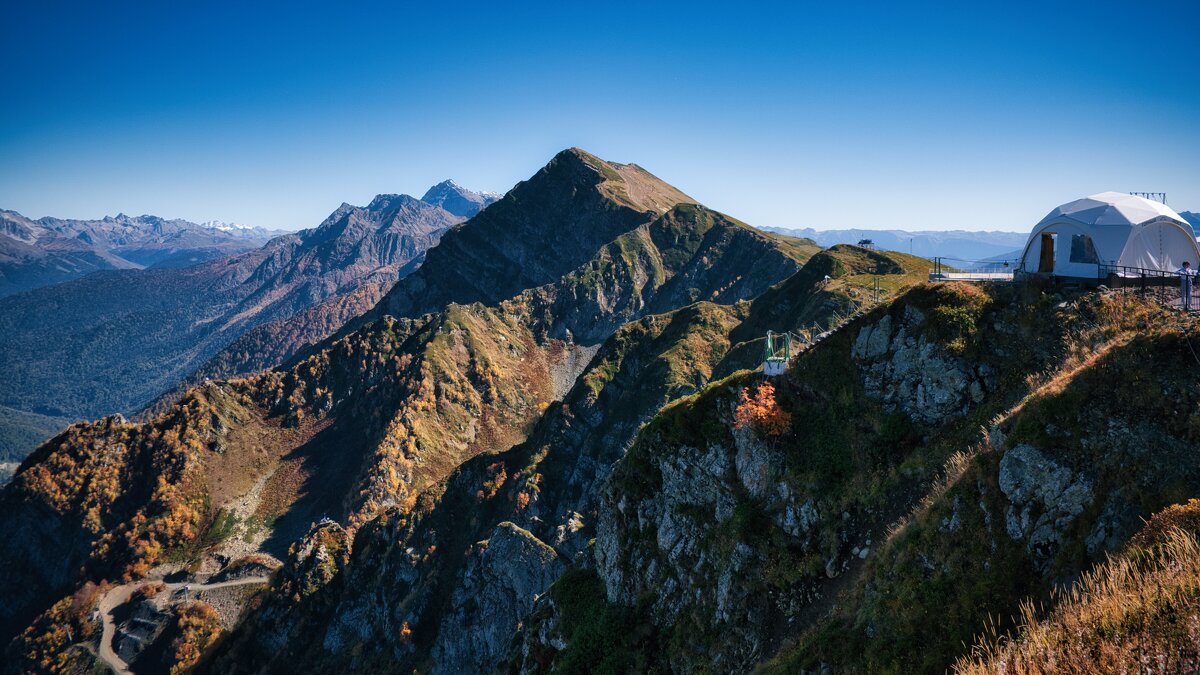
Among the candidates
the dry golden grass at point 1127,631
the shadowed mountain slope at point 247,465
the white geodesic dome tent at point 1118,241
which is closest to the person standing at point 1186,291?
the white geodesic dome tent at point 1118,241

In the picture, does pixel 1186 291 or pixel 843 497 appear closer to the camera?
pixel 1186 291

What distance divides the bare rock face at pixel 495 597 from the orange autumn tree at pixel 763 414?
46.2 meters

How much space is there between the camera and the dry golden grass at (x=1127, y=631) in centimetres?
849

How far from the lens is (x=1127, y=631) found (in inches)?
360

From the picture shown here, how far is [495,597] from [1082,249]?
6906 cm

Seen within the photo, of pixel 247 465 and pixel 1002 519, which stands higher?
pixel 1002 519

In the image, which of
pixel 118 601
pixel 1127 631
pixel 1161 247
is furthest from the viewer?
pixel 118 601

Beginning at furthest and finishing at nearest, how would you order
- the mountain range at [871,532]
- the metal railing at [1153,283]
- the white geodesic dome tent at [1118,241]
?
the white geodesic dome tent at [1118,241]
the metal railing at [1153,283]
the mountain range at [871,532]

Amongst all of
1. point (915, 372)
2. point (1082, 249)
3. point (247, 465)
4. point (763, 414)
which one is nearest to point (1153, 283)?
point (1082, 249)

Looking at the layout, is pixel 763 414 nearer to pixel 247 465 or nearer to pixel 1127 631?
pixel 1127 631

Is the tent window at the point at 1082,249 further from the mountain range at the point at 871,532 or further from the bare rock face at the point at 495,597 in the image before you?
the bare rock face at the point at 495,597

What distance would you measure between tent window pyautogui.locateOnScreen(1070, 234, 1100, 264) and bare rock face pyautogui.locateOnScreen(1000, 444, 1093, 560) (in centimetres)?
1794

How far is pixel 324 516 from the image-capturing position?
149750mm

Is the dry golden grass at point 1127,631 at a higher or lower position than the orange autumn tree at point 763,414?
higher
